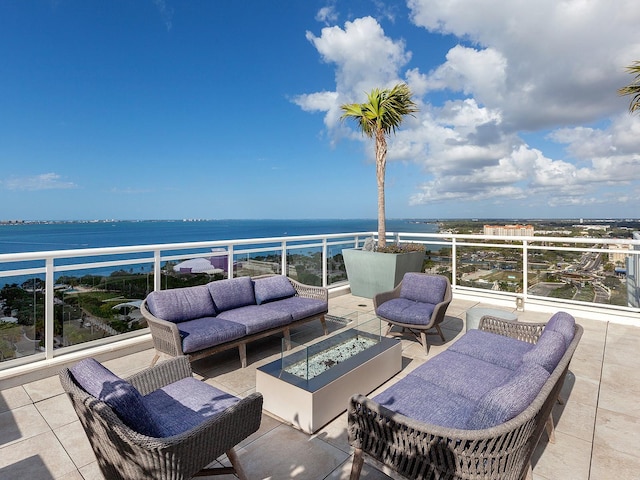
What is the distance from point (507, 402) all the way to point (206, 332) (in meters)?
2.69

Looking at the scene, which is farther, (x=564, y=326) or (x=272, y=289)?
(x=272, y=289)

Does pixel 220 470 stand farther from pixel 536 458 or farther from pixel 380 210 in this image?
pixel 380 210

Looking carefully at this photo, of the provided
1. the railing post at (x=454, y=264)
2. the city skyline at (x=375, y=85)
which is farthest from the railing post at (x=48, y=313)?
the railing post at (x=454, y=264)

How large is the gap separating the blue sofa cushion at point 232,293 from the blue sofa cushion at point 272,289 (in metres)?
0.08

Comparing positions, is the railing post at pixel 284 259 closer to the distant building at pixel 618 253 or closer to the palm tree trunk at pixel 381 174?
the palm tree trunk at pixel 381 174

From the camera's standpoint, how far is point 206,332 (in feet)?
10.8

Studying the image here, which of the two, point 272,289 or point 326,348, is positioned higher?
point 272,289

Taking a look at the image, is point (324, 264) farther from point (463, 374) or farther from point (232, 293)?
point (463, 374)

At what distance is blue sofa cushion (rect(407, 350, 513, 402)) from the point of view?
87.0 inches

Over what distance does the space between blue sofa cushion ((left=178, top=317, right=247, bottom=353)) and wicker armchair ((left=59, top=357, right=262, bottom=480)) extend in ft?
4.51

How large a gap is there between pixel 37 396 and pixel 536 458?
401cm

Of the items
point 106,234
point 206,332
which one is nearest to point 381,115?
point 206,332

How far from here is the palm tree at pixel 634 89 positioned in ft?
18.3

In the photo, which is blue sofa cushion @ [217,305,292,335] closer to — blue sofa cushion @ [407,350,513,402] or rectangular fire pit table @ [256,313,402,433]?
rectangular fire pit table @ [256,313,402,433]
